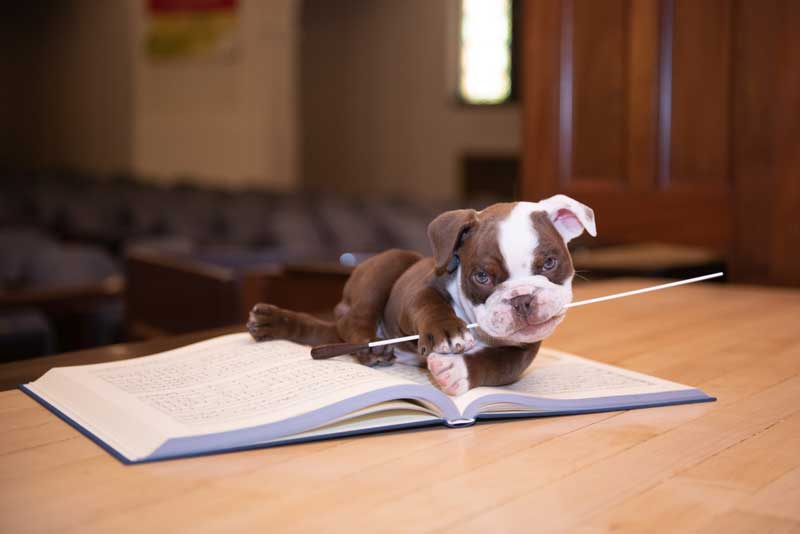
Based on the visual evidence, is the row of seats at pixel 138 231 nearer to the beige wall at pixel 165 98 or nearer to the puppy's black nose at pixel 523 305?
the puppy's black nose at pixel 523 305

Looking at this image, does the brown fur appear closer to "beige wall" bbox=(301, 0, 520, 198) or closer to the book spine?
the book spine

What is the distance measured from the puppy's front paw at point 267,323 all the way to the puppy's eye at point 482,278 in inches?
15.6

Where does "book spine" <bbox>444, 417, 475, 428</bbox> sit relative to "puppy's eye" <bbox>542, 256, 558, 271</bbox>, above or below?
below

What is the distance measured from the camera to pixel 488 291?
1.21 m

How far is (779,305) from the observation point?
7.37 feet

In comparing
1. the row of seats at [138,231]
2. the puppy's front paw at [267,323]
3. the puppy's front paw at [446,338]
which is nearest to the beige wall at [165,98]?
the row of seats at [138,231]

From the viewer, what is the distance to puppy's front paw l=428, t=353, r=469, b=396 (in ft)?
3.93

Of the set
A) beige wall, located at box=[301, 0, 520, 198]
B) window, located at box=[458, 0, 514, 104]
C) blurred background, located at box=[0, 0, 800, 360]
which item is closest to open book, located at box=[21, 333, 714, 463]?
blurred background, located at box=[0, 0, 800, 360]

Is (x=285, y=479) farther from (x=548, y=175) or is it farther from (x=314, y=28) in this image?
(x=314, y=28)

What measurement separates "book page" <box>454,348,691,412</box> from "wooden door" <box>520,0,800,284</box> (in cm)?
137

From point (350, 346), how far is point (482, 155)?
31.3 ft

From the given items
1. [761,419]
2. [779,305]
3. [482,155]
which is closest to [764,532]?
[761,419]

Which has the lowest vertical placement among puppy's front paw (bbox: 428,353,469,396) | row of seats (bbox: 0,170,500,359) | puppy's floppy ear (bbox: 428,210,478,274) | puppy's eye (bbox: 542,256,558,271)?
row of seats (bbox: 0,170,500,359)

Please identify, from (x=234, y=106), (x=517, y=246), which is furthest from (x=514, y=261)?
(x=234, y=106)
